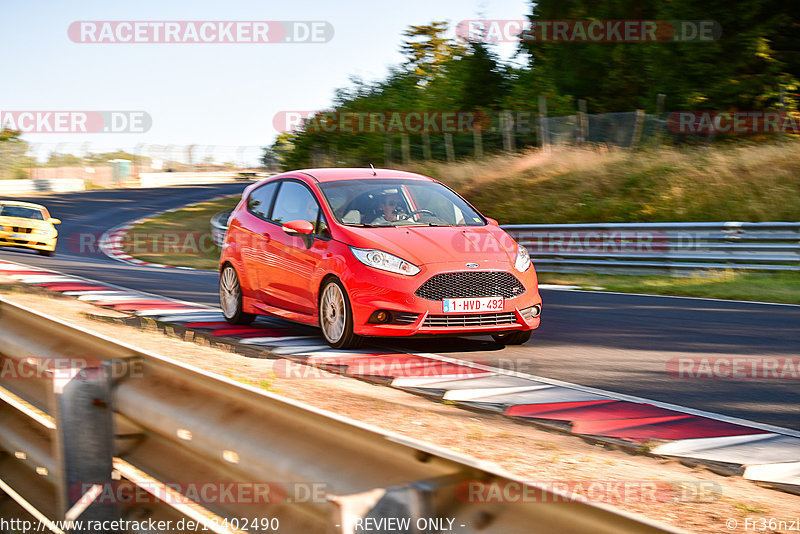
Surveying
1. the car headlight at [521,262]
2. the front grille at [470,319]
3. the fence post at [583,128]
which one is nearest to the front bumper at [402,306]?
the front grille at [470,319]

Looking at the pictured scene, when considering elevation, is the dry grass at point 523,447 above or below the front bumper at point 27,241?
below

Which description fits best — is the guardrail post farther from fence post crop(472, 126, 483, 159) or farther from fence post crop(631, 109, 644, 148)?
fence post crop(472, 126, 483, 159)

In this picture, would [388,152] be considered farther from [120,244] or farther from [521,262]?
[521,262]

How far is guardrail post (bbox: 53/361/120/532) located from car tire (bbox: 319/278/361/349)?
4680mm

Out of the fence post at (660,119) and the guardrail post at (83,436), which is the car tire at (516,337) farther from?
the fence post at (660,119)

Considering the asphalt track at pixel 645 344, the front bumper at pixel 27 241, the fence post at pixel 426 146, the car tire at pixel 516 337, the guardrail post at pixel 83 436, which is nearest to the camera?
the guardrail post at pixel 83 436

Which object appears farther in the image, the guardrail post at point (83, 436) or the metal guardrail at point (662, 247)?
the metal guardrail at point (662, 247)

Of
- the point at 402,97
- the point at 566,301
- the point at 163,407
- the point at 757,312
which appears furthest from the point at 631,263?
the point at 402,97

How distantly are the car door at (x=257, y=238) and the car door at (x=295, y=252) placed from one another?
0.31 feet

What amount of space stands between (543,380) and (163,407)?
14.2ft

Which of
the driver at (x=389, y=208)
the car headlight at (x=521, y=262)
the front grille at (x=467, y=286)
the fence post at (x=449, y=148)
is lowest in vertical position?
the front grille at (x=467, y=286)

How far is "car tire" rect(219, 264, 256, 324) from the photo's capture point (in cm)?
1009

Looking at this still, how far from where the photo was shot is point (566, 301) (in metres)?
13.0

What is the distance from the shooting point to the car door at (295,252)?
8.70 meters
